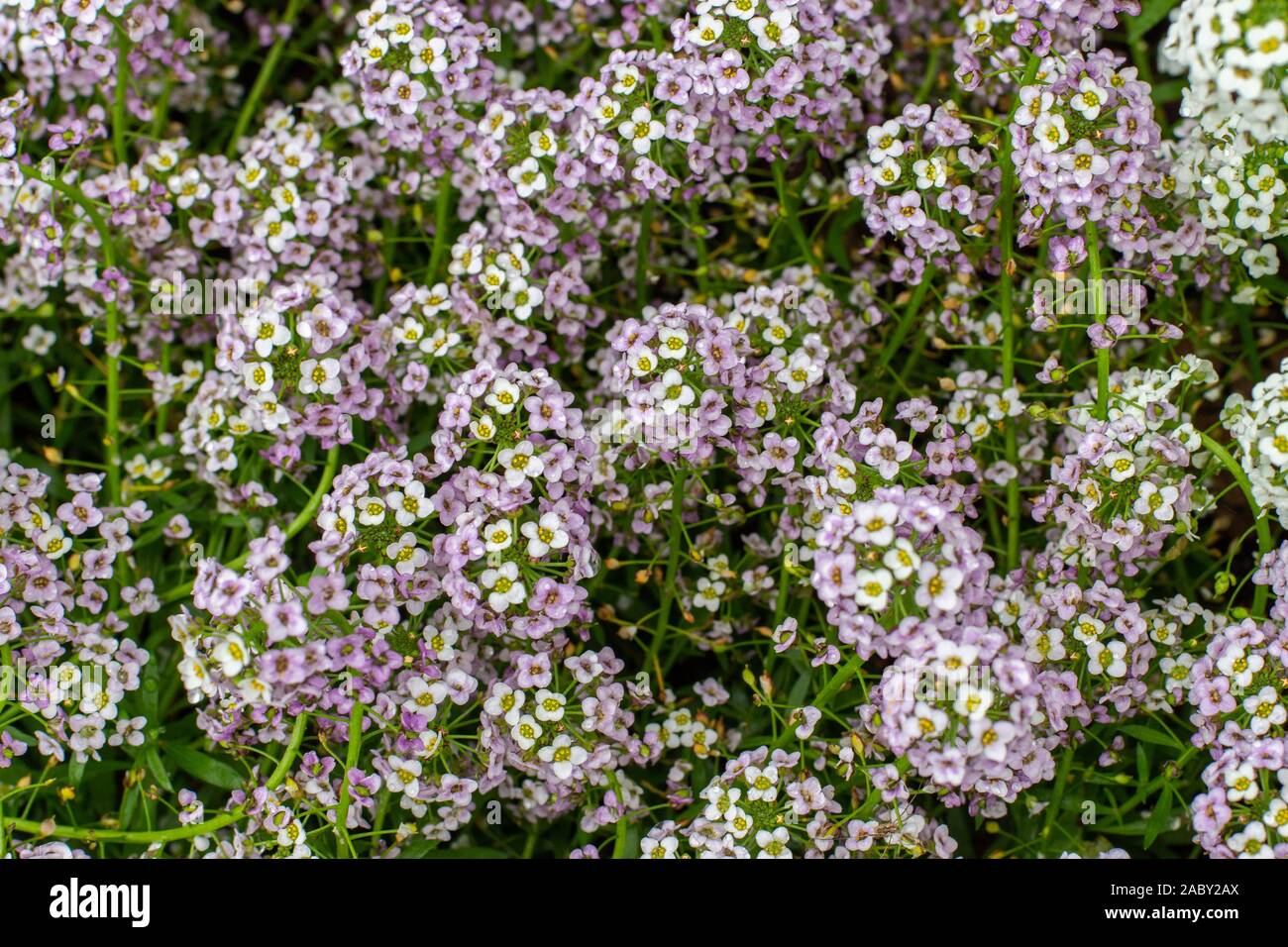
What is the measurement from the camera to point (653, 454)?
3.36m

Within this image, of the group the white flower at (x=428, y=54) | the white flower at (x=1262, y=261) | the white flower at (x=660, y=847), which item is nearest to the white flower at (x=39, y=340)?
the white flower at (x=428, y=54)

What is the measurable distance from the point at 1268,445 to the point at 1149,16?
6.21 ft

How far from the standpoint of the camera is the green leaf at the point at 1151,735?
318 centimetres

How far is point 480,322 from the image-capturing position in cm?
349

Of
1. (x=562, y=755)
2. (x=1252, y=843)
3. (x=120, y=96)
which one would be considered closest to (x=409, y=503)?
(x=562, y=755)

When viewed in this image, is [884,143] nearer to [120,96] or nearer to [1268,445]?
[1268,445]

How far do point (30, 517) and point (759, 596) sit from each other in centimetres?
200

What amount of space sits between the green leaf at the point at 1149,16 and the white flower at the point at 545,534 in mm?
2576

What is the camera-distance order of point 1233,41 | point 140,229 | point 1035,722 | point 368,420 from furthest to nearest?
point 140,229, point 368,420, point 1035,722, point 1233,41

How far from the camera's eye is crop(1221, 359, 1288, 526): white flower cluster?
284cm

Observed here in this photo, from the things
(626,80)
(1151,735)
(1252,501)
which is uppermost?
(626,80)

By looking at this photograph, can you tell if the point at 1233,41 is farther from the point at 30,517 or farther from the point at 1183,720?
the point at 30,517

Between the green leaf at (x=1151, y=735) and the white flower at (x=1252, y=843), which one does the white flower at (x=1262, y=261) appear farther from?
the white flower at (x=1252, y=843)

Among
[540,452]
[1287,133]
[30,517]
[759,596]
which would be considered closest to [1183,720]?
[759,596]
